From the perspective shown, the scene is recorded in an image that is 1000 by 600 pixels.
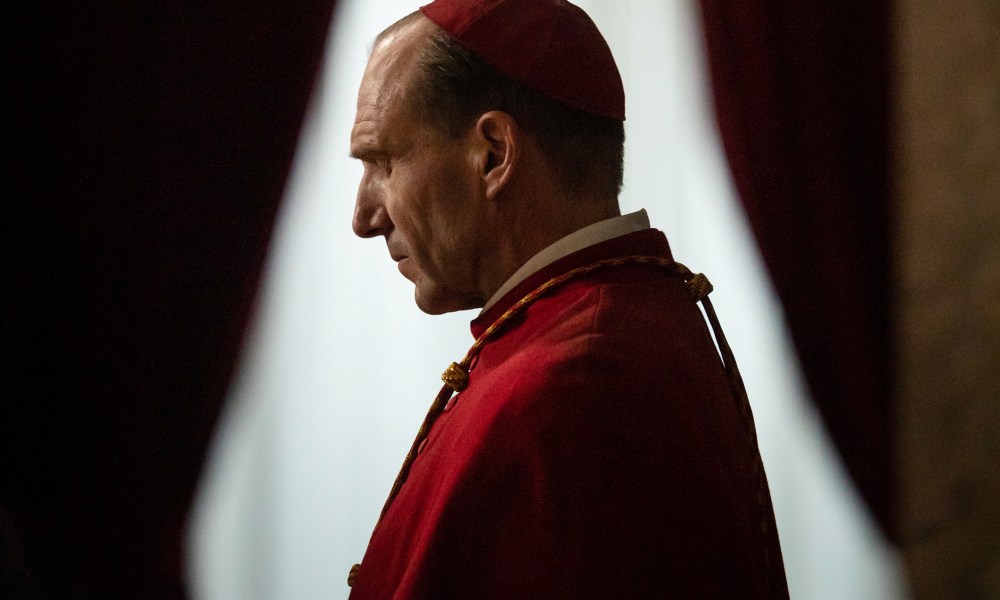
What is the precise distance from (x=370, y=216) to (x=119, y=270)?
36.6 inches

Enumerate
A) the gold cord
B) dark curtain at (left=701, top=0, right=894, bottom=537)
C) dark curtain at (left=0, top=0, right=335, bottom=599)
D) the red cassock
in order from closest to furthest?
the red cassock
the gold cord
dark curtain at (left=0, top=0, right=335, bottom=599)
dark curtain at (left=701, top=0, right=894, bottom=537)

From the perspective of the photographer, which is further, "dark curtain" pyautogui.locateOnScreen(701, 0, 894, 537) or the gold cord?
"dark curtain" pyautogui.locateOnScreen(701, 0, 894, 537)

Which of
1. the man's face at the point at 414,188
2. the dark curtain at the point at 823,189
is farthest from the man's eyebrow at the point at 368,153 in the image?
the dark curtain at the point at 823,189

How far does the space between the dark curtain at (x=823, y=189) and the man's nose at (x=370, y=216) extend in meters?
1.28

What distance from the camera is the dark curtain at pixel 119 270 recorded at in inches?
74.0

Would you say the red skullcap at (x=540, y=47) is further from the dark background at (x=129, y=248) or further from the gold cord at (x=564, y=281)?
the dark background at (x=129, y=248)

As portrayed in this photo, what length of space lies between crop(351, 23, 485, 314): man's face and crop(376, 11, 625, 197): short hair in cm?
2

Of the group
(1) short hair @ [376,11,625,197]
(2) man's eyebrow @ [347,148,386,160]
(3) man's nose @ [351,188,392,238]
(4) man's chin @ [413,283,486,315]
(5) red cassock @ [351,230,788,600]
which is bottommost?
(5) red cassock @ [351,230,788,600]

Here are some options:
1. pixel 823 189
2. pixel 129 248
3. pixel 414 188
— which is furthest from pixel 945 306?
pixel 129 248

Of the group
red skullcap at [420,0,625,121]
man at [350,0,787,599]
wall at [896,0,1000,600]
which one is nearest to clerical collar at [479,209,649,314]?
man at [350,0,787,599]

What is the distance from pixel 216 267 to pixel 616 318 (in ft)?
3.93

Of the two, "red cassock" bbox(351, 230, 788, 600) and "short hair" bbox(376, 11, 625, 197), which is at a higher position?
"short hair" bbox(376, 11, 625, 197)

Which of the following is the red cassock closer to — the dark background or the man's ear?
the man's ear

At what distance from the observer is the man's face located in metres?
1.12
